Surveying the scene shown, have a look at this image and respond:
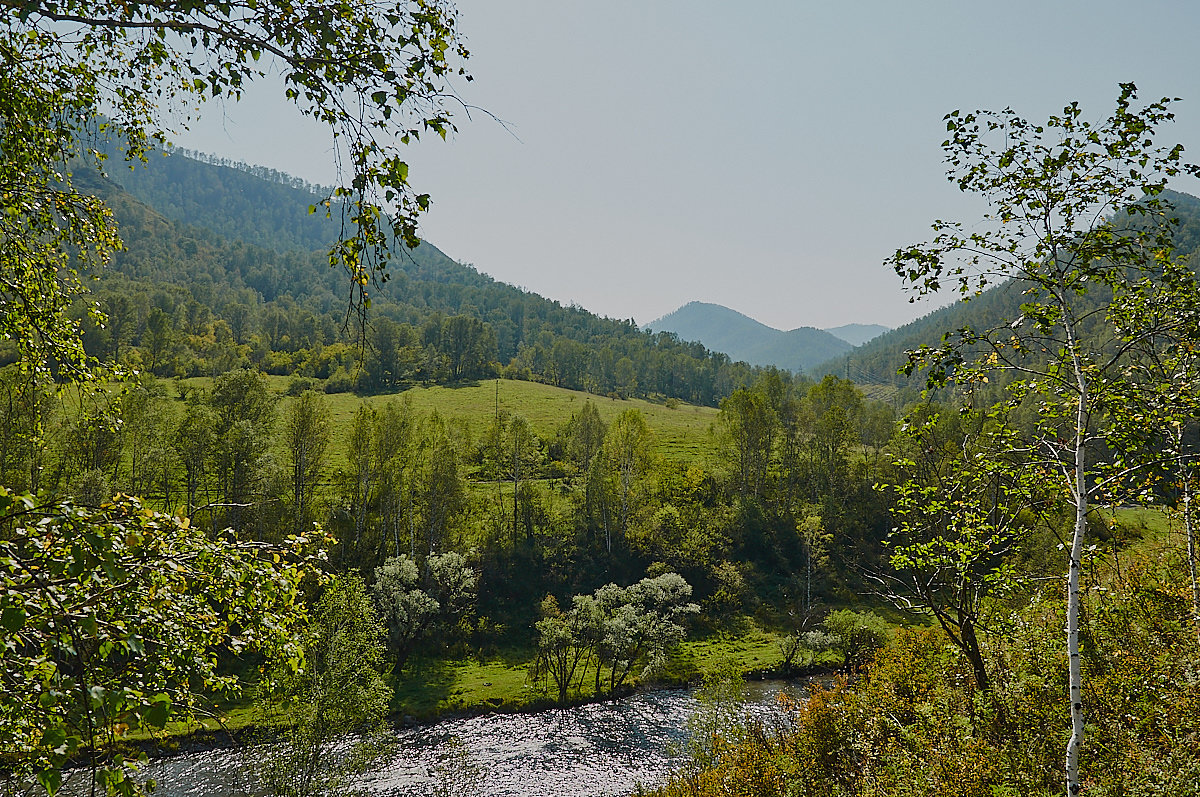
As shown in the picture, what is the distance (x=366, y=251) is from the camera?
4.41 m

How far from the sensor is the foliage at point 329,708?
2336cm

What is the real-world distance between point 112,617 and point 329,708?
24292 mm

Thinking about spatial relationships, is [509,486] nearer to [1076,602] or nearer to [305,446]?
[305,446]

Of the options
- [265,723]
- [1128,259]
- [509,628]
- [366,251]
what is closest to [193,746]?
[265,723]

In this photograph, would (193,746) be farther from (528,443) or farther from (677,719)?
(528,443)

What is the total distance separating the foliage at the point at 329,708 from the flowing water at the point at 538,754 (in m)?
1.98

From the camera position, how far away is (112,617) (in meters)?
4.02

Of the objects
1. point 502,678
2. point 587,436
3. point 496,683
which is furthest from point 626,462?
point 496,683

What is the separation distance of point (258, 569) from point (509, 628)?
4477cm

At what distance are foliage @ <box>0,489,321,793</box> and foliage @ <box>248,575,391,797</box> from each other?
18.9 metres

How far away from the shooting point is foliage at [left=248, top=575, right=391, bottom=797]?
23.4 m

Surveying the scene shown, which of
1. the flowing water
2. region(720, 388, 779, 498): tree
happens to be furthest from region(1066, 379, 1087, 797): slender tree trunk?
region(720, 388, 779, 498): tree

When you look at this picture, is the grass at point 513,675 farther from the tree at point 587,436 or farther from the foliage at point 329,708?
the tree at point 587,436

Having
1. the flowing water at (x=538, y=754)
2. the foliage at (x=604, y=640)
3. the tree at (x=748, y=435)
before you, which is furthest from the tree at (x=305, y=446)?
the tree at (x=748, y=435)
